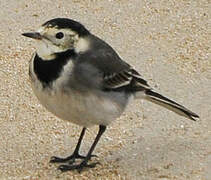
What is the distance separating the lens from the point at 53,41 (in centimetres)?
500

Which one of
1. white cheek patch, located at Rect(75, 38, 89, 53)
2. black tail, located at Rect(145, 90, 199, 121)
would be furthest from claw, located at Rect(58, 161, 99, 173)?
white cheek patch, located at Rect(75, 38, 89, 53)

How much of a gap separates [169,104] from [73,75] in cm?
112

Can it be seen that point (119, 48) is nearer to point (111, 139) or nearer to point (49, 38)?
point (111, 139)

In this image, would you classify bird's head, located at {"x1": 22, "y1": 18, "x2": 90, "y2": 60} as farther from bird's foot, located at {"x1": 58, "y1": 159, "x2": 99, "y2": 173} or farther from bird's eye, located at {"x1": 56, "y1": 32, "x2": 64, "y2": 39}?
bird's foot, located at {"x1": 58, "y1": 159, "x2": 99, "y2": 173}

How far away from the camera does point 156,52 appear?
728 cm

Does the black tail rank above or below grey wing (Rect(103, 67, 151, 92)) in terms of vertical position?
below

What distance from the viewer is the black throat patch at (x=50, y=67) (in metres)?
4.96

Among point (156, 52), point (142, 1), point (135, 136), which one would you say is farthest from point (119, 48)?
point (135, 136)

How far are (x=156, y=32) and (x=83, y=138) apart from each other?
2058 mm

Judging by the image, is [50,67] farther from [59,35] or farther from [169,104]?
[169,104]

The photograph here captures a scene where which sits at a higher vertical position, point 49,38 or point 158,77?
point 49,38

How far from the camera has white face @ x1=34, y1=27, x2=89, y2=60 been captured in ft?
16.3

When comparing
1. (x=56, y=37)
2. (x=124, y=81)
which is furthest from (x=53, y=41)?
(x=124, y=81)

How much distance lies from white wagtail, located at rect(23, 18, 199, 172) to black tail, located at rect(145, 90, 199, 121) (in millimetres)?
526
